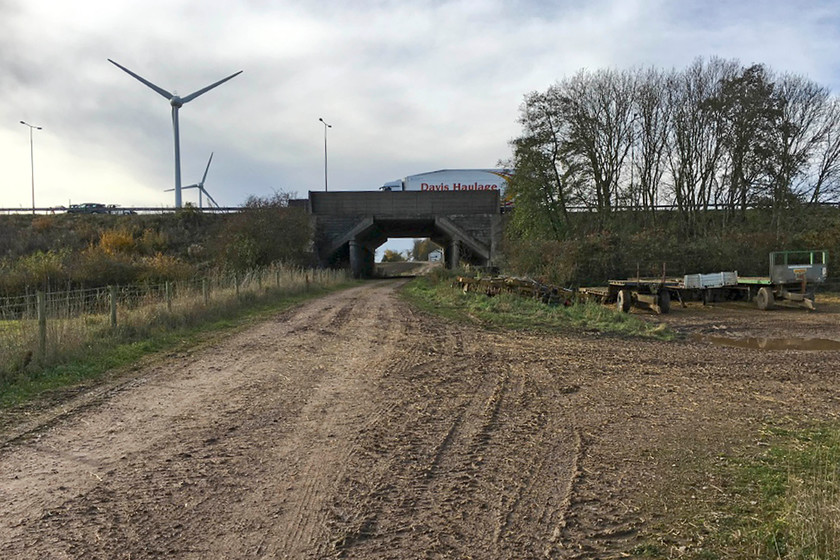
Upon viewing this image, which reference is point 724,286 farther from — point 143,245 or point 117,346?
point 143,245

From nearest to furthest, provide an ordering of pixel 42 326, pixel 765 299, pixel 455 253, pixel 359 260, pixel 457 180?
1. pixel 42 326
2. pixel 765 299
3. pixel 455 253
4. pixel 359 260
5. pixel 457 180

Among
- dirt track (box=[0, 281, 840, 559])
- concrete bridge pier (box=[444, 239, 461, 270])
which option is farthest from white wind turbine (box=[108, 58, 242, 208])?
dirt track (box=[0, 281, 840, 559])

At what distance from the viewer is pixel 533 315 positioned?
15.4m

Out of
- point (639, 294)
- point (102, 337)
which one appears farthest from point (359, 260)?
point (102, 337)

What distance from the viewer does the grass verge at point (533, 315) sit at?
13.3 metres

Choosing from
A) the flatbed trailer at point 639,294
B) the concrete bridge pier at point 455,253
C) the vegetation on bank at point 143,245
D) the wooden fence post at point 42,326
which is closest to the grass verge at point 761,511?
the wooden fence post at point 42,326

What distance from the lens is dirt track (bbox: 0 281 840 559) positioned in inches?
134

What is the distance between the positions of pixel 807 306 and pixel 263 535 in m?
19.4

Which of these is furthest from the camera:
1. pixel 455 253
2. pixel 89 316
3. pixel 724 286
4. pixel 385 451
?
pixel 455 253

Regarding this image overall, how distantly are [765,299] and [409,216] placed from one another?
1074 inches

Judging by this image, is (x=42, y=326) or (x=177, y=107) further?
(x=177, y=107)

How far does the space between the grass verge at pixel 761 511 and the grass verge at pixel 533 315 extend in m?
8.11

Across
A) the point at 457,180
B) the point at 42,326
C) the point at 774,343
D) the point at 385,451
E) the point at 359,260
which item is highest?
the point at 457,180

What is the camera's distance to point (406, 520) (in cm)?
360
